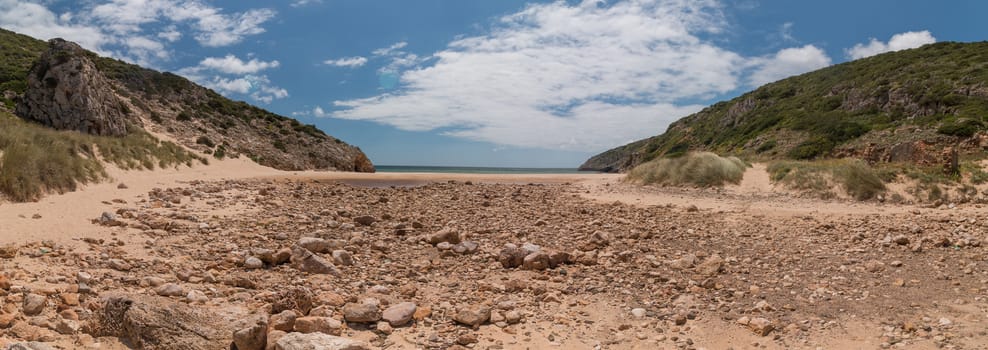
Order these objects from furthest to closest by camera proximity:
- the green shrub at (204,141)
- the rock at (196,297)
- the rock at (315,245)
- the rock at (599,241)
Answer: the green shrub at (204,141) < the rock at (599,241) < the rock at (315,245) < the rock at (196,297)

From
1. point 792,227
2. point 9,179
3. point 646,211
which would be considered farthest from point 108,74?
point 792,227

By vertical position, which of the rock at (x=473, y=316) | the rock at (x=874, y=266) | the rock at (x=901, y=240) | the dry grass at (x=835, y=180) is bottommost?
the rock at (x=473, y=316)

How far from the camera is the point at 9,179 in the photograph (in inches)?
358

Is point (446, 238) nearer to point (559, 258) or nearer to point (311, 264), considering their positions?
point (559, 258)

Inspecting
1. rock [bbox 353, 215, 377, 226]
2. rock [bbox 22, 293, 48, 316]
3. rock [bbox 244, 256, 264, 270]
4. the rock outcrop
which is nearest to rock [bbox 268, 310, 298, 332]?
rock [bbox 22, 293, 48, 316]

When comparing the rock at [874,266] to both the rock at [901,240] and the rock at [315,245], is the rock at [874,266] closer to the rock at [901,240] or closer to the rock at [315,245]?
the rock at [901,240]

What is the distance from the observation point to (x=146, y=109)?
38844 mm

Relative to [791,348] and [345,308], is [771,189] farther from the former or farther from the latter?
[345,308]

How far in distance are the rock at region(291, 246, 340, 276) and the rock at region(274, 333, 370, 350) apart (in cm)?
267

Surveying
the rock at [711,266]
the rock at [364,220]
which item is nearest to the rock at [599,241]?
the rock at [711,266]

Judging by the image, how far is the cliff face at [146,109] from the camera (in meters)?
26.5

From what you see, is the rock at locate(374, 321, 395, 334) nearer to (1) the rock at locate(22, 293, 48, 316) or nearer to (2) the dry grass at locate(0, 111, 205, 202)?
(1) the rock at locate(22, 293, 48, 316)

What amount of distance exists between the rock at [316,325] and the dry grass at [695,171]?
17.7 m

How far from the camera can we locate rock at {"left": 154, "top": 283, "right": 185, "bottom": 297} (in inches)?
201
